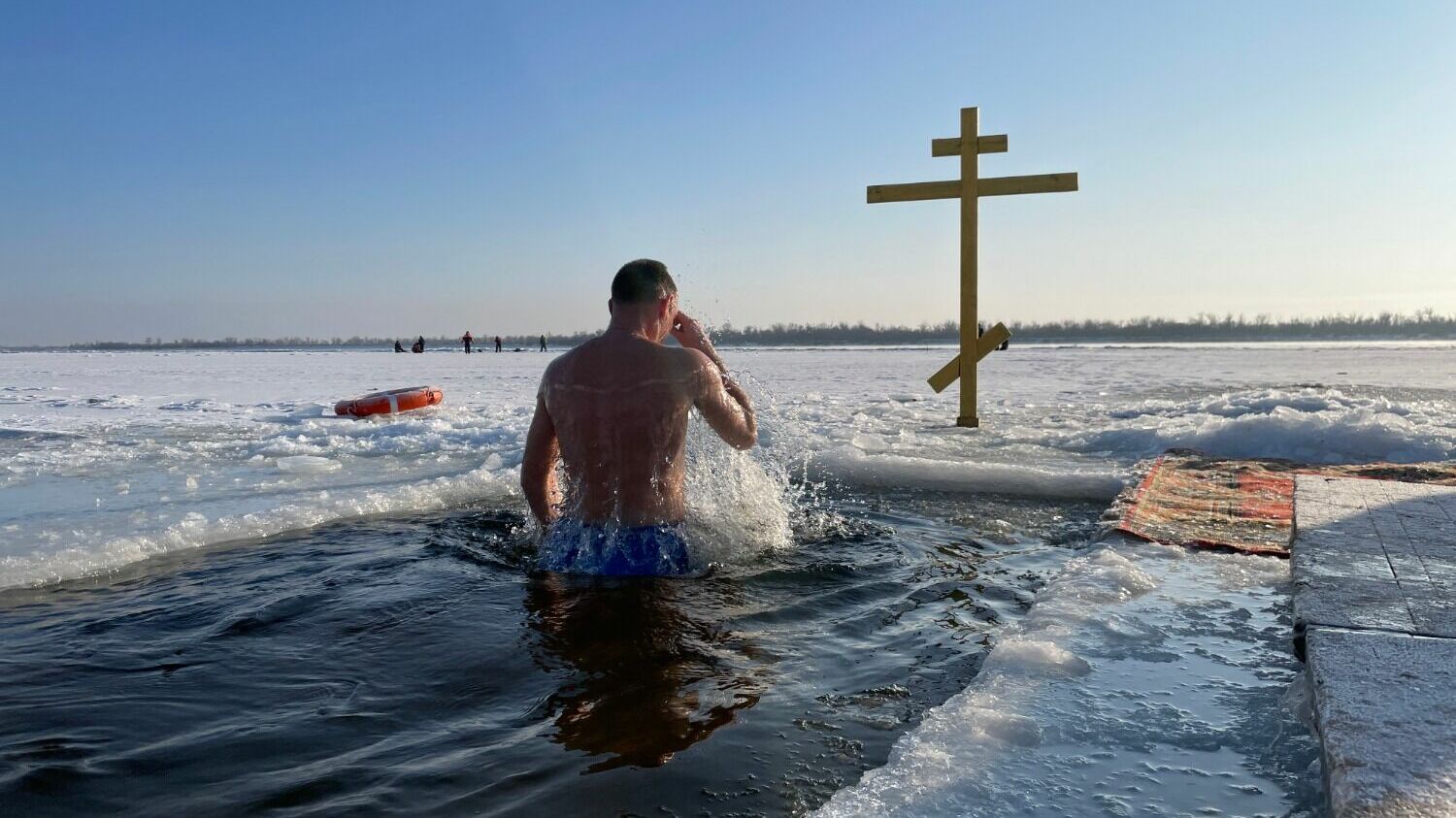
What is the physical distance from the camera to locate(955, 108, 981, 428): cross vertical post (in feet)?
32.8

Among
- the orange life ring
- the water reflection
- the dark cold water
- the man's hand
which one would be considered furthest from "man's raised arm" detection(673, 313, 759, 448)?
the orange life ring

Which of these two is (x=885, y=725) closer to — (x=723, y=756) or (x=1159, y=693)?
(x=723, y=756)

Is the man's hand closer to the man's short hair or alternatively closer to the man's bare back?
the man's bare back

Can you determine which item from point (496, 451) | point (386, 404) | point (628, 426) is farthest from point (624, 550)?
point (386, 404)

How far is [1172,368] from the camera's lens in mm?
21469

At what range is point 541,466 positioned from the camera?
4.38 m

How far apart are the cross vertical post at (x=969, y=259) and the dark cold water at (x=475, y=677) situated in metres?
5.68

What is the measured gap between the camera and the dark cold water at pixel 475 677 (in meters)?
2.14

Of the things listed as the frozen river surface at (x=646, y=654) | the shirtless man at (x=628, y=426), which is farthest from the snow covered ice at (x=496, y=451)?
the shirtless man at (x=628, y=426)

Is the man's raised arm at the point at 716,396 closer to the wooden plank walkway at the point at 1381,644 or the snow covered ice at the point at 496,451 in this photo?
the snow covered ice at the point at 496,451

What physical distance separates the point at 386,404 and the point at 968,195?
7851 millimetres

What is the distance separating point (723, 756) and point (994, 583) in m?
2.13

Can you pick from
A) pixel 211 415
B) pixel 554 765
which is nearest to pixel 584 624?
pixel 554 765

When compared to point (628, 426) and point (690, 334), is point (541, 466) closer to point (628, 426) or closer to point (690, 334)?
point (628, 426)
